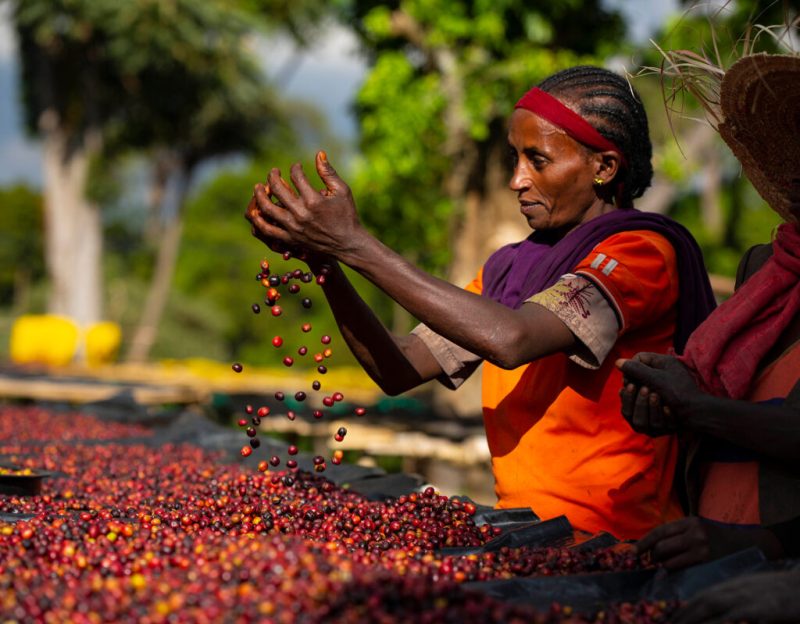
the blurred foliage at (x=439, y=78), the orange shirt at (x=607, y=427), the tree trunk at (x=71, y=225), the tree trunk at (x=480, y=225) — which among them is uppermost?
the tree trunk at (x=71, y=225)

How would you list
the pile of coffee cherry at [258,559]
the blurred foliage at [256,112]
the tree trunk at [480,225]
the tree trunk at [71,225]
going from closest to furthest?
the pile of coffee cherry at [258,559], the blurred foliage at [256,112], the tree trunk at [480,225], the tree trunk at [71,225]

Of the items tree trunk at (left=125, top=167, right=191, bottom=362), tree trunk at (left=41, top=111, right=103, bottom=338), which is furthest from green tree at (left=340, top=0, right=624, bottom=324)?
tree trunk at (left=125, top=167, right=191, bottom=362)

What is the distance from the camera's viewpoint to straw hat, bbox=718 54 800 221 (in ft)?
7.68

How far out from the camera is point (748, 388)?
2.40m

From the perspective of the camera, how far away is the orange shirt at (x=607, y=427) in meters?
2.53

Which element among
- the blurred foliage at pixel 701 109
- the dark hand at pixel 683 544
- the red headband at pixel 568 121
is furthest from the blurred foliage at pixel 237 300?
the dark hand at pixel 683 544

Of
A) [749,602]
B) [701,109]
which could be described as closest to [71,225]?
[701,109]

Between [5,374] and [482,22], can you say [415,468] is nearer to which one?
[482,22]

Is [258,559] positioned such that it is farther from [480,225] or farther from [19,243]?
[19,243]

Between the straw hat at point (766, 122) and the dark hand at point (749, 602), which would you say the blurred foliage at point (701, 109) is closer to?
the straw hat at point (766, 122)

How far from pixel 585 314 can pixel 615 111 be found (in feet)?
1.93

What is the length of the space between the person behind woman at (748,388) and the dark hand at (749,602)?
Answer: 0.77 ft

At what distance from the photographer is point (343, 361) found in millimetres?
25875

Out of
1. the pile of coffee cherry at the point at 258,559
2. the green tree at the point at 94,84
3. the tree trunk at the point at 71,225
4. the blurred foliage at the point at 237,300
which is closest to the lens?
the pile of coffee cherry at the point at 258,559
